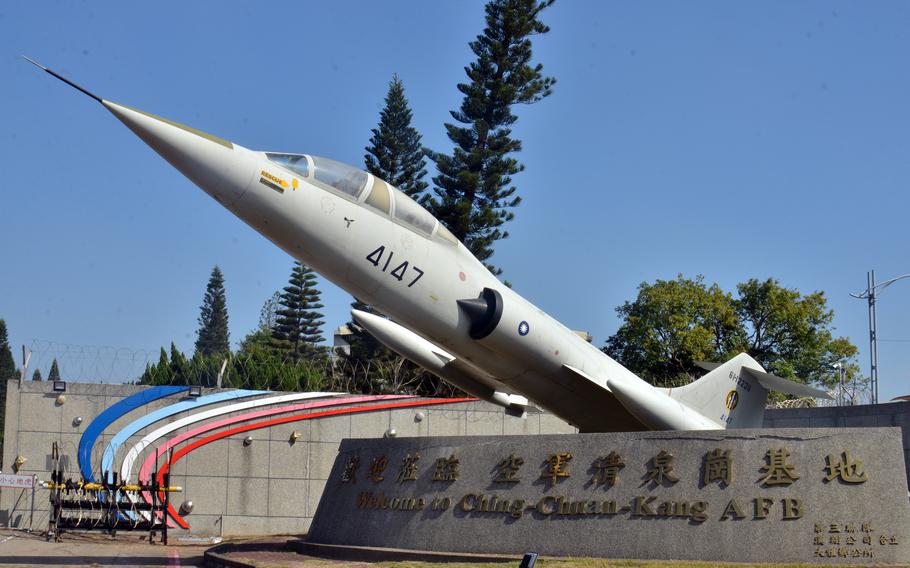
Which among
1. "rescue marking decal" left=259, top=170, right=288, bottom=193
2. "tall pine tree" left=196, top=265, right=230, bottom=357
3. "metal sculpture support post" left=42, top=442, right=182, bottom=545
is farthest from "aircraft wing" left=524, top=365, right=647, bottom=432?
"tall pine tree" left=196, top=265, right=230, bottom=357

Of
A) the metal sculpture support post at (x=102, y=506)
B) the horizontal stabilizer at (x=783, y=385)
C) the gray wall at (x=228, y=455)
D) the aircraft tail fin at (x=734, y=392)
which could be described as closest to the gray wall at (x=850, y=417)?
the aircraft tail fin at (x=734, y=392)

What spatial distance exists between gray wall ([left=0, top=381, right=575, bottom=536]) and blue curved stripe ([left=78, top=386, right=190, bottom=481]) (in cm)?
11

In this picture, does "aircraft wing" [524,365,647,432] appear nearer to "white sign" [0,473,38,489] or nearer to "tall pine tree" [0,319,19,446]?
"white sign" [0,473,38,489]

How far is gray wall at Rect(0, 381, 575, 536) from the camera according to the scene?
19.3 meters

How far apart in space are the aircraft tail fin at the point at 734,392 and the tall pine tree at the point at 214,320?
196 ft

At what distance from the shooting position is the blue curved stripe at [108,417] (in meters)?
19.5

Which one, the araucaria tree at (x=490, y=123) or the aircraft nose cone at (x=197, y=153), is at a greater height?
the araucaria tree at (x=490, y=123)

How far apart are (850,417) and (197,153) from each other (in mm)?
16492

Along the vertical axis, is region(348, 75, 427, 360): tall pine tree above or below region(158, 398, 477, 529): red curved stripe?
above

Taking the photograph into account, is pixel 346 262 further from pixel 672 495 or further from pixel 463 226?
pixel 463 226

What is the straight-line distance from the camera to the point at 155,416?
66.0 feet

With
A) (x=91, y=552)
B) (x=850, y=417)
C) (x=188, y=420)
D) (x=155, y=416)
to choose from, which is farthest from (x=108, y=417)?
(x=850, y=417)

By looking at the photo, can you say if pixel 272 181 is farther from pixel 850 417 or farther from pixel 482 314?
pixel 850 417

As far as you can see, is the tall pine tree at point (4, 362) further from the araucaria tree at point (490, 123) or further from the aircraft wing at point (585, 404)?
the aircraft wing at point (585, 404)
